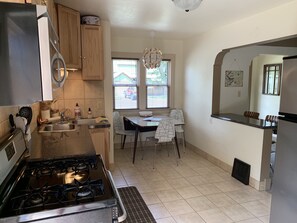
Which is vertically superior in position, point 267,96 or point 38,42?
point 38,42

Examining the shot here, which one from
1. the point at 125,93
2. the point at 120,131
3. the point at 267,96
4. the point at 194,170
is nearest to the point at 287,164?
the point at 194,170

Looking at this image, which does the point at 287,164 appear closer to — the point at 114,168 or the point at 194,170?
the point at 194,170

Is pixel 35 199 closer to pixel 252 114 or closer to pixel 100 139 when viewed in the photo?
pixel 100 139

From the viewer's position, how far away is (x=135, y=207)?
8.48 feet

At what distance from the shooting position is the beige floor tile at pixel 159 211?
244 centimetres

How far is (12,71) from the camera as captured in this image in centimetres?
91

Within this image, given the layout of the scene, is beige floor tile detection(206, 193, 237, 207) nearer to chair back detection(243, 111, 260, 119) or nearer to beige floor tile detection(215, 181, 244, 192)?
beige floor tile detection(215, 181, 244, 192)

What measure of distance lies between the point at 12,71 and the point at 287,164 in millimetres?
2105

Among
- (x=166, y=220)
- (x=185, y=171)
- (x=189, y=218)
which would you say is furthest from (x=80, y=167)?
(x=185, y=171)

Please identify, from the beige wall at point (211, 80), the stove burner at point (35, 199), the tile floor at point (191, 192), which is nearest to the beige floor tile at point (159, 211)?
the tile floor at point (191, 192)

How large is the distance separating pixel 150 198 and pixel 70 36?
2.36 m

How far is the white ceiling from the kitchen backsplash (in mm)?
988

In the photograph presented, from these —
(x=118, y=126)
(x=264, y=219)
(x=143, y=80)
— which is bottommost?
(x=264, y=219)

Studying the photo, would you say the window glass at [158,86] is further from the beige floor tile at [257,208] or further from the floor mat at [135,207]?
the beige floor tile at [257,208]
